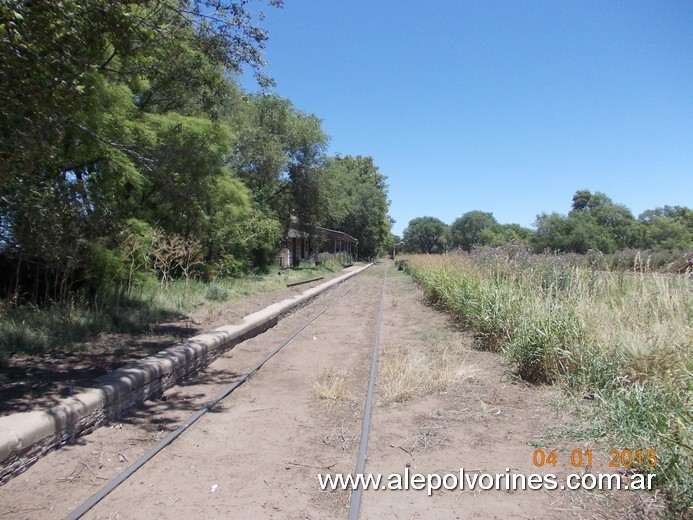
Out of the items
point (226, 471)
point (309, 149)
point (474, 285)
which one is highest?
point (309, 149)

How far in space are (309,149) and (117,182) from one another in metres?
21.6

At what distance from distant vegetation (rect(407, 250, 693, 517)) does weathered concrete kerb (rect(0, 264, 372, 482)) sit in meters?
4.77

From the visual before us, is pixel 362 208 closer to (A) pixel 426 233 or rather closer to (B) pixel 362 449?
(A) pixel 426 233

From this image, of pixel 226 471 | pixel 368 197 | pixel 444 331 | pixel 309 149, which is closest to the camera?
pixel 226 471

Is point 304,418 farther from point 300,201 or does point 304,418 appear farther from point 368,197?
point 368,197

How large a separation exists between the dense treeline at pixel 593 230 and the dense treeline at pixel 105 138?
10836mm

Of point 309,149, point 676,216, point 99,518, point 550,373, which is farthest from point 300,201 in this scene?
point 676,216

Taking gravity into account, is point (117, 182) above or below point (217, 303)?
above

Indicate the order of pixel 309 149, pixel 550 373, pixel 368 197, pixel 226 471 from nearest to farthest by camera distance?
pixel 226 471 < pixel 550 373 < pixel 309 149 < pixel 368 197

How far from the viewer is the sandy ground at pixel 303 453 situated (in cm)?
338

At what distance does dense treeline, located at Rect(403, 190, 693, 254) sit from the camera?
44625 mm

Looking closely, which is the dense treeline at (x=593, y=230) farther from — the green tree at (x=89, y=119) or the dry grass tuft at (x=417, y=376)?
the green tree at (x=89, y=119)

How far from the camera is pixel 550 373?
6.02m

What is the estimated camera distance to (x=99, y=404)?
192 inches
